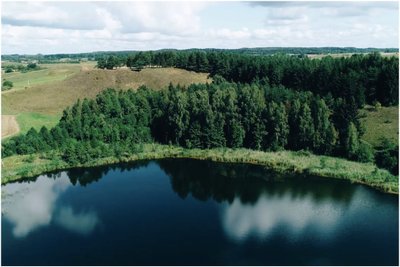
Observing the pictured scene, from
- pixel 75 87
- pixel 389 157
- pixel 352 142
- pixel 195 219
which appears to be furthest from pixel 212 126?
pixel 75 87

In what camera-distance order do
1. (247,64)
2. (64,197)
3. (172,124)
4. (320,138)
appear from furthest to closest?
1. (247,64)
2. (172,124)
3. (320,138)
4. (64,197)

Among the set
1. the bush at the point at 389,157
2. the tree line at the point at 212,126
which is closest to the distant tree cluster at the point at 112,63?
the tree line at the point at 212,126

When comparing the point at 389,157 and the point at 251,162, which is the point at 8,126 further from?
the point at 389,157

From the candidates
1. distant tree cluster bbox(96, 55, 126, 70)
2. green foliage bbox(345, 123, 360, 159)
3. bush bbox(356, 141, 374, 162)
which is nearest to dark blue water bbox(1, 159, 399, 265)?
bush bbox(356, 141, 374, 162)

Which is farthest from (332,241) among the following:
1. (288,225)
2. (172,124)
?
(172,124)

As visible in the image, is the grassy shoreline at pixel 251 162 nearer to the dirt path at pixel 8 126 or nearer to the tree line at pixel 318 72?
the dirt path at pixel 8 126

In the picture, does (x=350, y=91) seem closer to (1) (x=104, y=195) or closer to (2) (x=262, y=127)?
(2) (x=262, y=127)

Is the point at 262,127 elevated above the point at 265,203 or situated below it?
above

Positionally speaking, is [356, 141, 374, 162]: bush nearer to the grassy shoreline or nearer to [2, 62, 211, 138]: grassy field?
the grassy shoreline
